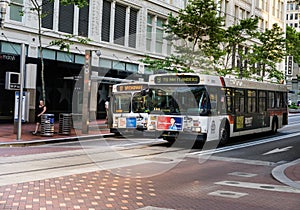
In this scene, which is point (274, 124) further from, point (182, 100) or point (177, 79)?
point (177, 79)

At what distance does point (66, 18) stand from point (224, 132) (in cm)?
1576

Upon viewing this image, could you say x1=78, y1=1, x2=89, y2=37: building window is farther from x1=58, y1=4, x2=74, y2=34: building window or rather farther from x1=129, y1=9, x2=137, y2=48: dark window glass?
x1=129, y1=9, x2=137, y2=48: dark window glass

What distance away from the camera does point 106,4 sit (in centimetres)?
3262

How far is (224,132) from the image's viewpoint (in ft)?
60.1

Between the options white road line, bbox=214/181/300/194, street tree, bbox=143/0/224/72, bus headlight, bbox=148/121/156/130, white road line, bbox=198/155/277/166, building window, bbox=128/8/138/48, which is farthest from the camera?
building window, bbox=128/8/138/48

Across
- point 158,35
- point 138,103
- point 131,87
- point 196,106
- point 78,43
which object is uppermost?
point 158,35

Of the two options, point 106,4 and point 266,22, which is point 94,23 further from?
point 266,22

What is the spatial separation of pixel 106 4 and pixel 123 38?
10.1 ft

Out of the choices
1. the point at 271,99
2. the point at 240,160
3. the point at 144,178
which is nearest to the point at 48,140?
the point at 240,160

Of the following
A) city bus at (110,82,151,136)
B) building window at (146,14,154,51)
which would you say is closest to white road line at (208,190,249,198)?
city bus at (110,82,151,136)

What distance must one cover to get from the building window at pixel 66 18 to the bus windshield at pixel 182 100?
13.8 metres

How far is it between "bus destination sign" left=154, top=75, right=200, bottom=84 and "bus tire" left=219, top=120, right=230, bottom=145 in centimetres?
249

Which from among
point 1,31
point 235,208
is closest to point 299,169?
point 235,208

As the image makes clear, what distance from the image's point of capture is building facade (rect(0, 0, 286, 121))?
2581 cm
